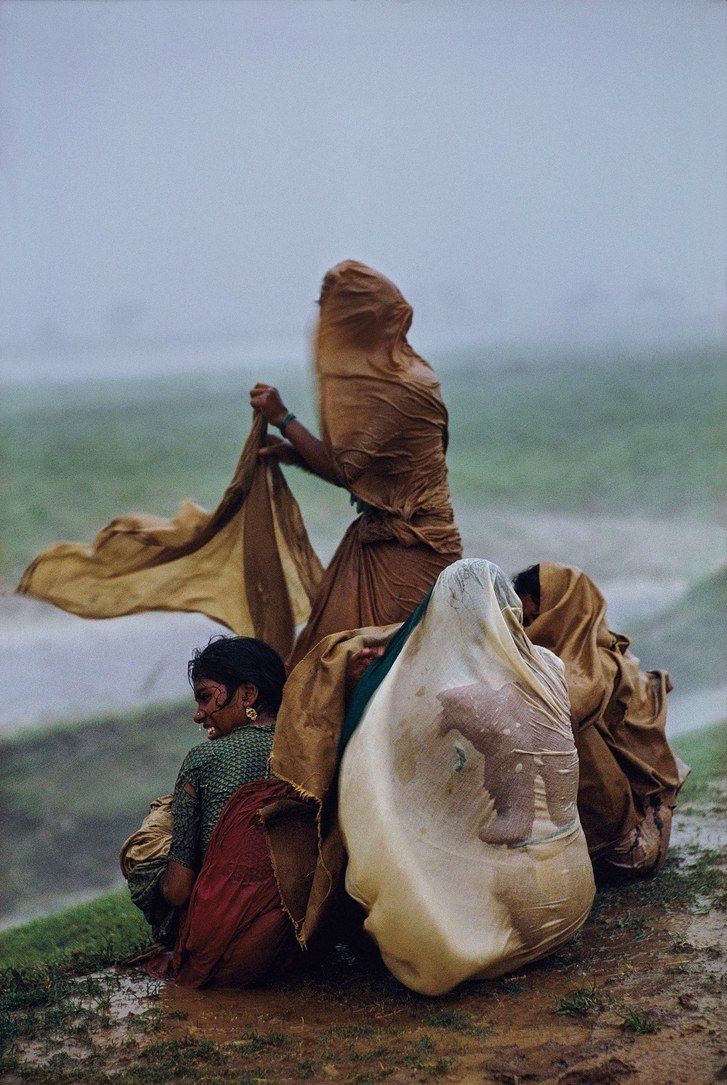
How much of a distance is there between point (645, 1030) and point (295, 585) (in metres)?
2.42

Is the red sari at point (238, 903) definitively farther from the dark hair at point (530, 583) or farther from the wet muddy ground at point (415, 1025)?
the dark hair at point (530, 583)

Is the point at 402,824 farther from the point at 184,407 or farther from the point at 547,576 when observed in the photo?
the point at 184,407

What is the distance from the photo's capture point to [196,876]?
4043mm

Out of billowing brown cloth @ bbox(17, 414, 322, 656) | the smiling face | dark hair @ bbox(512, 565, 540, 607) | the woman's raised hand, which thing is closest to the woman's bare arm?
the woman's raised hand

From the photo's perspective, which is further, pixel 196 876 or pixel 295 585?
pixel 295 585

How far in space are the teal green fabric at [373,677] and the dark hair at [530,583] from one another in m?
1.00

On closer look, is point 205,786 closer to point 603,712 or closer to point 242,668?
point 242,668

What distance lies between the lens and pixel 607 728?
4871 millimetres

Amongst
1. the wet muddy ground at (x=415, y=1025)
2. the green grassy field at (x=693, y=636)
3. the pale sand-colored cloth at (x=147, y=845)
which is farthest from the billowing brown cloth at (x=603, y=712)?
the green grassy field at (x=693, y=636)

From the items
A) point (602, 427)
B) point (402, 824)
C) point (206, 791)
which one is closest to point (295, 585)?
point (206, 791)

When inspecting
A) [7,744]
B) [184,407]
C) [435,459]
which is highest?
[435,459]

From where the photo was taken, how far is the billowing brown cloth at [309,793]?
3.87 metres

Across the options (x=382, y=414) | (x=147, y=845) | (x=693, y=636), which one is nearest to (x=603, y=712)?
(x=382, y=414)

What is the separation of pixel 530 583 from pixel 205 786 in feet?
4.83
